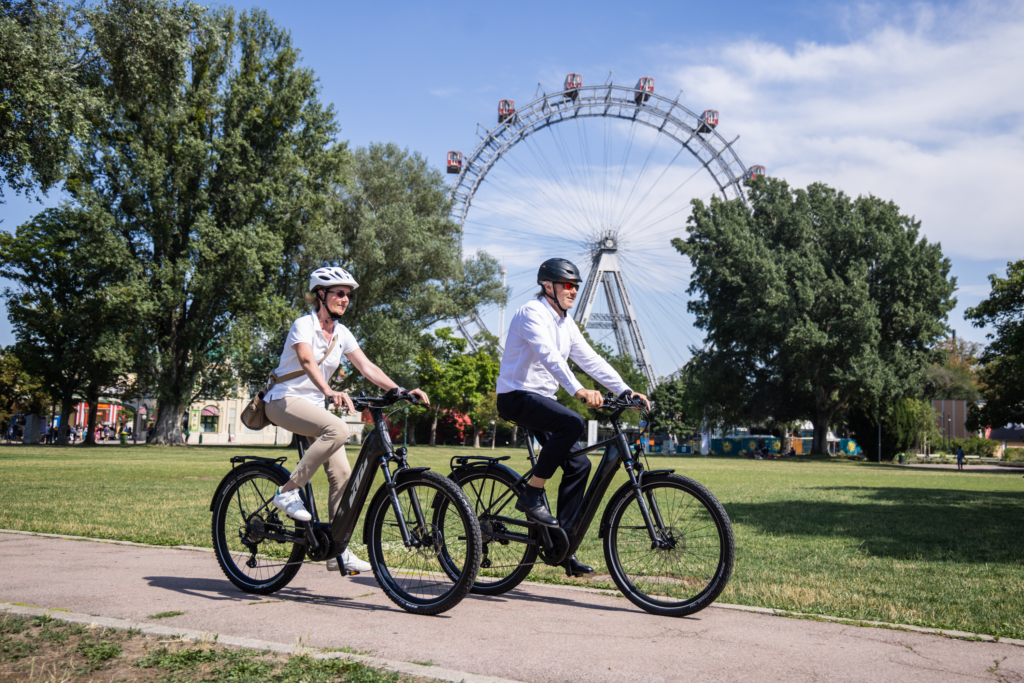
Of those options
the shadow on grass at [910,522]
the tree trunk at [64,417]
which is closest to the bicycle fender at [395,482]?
the shadow on grass at [910,522]

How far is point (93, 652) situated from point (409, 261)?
3369 cm

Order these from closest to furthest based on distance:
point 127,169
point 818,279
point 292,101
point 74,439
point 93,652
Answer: point 93,652 < point 127,169 < point 292,101 < point 818,279 < point 74,439

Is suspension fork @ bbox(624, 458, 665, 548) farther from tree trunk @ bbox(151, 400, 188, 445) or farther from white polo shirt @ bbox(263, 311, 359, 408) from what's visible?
tree trunk @ bbox(151, 400, 188, 445)

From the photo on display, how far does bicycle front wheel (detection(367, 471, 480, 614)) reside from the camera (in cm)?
424

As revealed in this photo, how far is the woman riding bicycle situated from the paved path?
1.97 ft

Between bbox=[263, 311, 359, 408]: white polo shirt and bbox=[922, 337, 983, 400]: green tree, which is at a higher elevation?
bbox=[922, 337, 983, 400]: green tree

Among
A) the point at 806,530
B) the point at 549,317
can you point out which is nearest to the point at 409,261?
the point at 806,530

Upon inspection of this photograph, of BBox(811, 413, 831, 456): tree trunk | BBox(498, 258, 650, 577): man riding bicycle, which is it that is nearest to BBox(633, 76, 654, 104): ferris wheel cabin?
BBox(811, 413, 831, 456): tree trunk

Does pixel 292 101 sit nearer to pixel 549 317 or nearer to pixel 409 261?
pixel 409 261

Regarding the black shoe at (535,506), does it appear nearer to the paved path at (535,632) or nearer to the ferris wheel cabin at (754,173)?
the paved path at (535,632)

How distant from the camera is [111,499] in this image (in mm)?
10227

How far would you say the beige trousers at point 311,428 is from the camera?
4578 mm

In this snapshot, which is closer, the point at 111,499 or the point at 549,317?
the point at 549,317

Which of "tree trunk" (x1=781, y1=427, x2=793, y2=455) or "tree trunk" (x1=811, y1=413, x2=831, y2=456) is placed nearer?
"tree trunk" (x1=811, y1=413, x2=831, y2=456)
